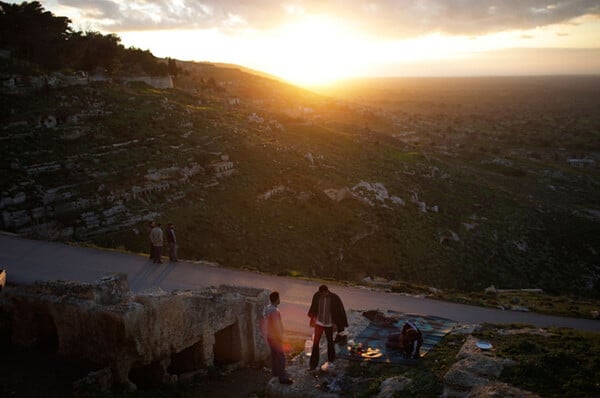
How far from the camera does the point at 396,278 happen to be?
26.7 metres

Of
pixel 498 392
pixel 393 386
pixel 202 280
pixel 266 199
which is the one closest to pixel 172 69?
pixel 266 199

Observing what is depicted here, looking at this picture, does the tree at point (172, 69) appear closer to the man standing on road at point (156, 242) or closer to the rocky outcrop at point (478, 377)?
the man standing on road at point (156, 242)

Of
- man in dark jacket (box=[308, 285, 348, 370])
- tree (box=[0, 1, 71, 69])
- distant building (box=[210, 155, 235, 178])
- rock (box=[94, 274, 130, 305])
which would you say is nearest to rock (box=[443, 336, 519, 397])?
man in dark jacket (box=[308, 285, 348, 370])

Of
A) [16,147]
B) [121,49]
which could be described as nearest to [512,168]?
[121,49]

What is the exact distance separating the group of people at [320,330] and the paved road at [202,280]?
3089 millimetres

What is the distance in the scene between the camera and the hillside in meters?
24.4

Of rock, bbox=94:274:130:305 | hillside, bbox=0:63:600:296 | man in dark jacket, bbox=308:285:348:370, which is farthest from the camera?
hillside, bbox=0:63:600:296

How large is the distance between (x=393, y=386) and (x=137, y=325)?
186 inches

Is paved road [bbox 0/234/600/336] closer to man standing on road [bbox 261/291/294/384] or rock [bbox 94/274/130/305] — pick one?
rock [bbox 94/274/130/305]

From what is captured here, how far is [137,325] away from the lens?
29.2ft

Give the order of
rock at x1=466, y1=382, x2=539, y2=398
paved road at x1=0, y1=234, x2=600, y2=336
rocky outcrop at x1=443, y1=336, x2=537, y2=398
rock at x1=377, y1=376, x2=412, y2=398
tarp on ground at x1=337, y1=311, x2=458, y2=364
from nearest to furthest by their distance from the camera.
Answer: rock at x1=466, y1=382, x2=539, y2=398 → rocky outcrop at x1=443, y1=336, x2=537, y2=398 → rock at x1=377, y1=376, x2=412, y2=398 → tarp on ground at x1=337, y1=311, x2=458, y2=364 → paved road at x1=0, y1=234, x2=600, y2=336

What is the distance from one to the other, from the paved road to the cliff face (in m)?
2.10

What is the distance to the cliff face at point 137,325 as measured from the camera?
896 cm

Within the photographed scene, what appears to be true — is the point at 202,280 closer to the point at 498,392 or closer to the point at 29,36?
the point at 498,392
